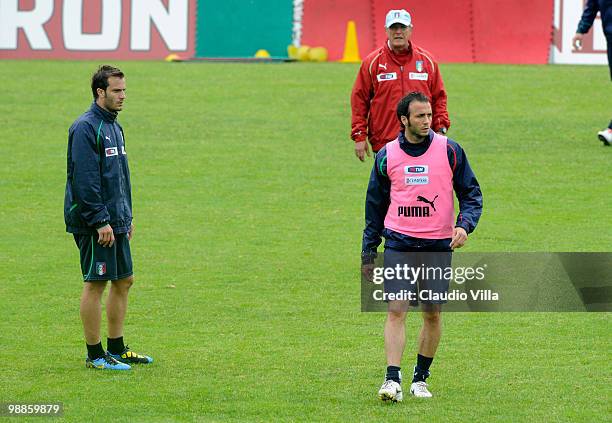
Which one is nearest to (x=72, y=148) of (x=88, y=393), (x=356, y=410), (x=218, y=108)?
(x=88, y=393)

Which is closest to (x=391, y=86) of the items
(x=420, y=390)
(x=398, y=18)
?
(x=398, y=18)

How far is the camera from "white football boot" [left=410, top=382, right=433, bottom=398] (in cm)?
841

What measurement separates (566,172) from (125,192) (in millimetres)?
9786

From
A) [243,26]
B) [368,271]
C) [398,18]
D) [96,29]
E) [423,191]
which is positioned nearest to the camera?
[423,191]

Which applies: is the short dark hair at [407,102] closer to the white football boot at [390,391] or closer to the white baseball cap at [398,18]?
the white football boot at [390,391]

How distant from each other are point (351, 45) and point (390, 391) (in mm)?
19799

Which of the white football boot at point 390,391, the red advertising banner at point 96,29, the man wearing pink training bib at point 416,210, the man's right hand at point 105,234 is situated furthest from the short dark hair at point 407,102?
the red advertising banner at point 96,29

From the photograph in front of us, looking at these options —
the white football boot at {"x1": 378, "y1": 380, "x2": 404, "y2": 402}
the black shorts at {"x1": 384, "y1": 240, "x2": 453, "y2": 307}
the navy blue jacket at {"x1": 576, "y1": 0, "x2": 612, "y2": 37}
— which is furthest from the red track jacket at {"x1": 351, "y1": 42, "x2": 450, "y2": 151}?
the navy blue jacket at {"x1": 576, "y1": 0, "x2": 612, "y2": 37}

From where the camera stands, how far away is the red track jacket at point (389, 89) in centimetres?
1198

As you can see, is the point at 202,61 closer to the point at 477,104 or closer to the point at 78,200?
the point at 477,104

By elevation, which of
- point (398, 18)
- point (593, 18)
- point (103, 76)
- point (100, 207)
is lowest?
point (100, 207)

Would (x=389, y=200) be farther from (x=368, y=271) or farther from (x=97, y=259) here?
(x=97, y=259)

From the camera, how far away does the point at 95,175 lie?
29.3 feet

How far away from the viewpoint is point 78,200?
8.97 meters
